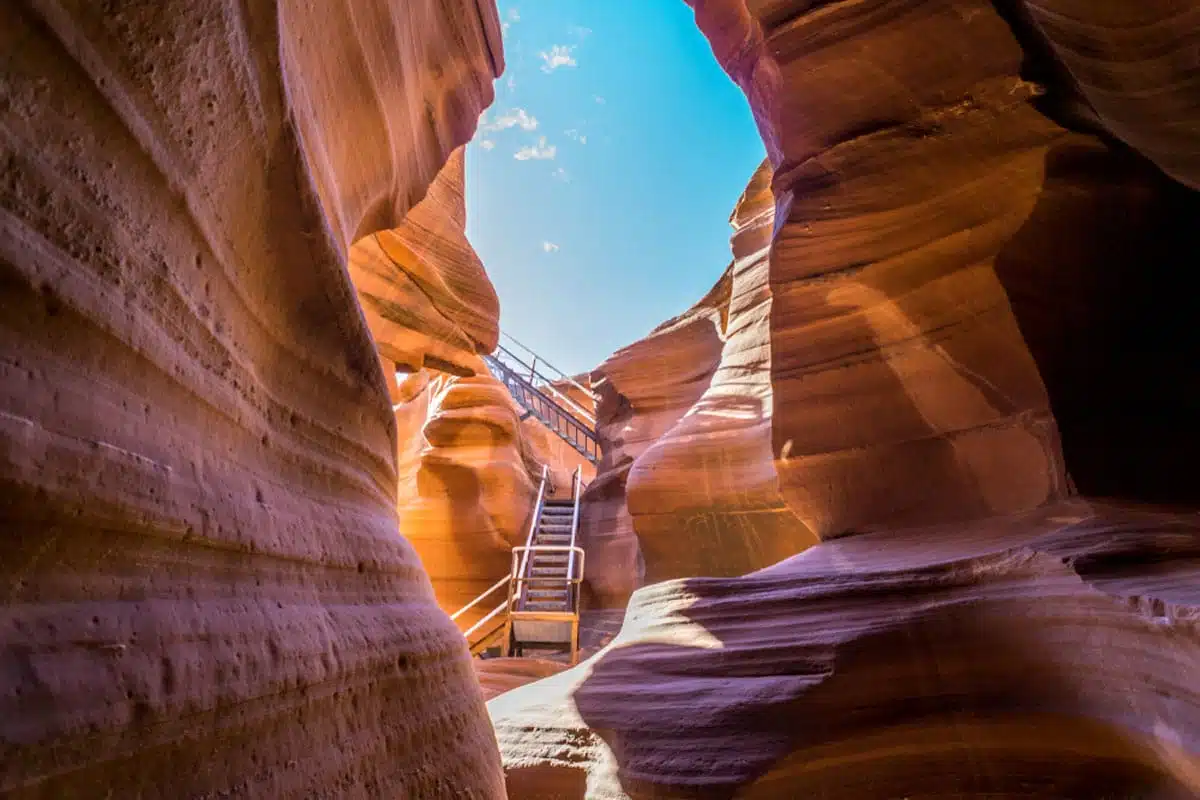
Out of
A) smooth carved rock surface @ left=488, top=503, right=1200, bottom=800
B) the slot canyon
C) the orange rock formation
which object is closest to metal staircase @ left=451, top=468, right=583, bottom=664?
the orange rock formation

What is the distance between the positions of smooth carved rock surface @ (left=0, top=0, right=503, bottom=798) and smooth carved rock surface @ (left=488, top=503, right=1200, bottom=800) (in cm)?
134

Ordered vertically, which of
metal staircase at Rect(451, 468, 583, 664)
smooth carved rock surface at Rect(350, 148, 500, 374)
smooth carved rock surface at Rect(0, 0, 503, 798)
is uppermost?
smooth carved rock surface at Rect(350, 148, 500, 374)

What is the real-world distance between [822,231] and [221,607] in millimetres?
4431

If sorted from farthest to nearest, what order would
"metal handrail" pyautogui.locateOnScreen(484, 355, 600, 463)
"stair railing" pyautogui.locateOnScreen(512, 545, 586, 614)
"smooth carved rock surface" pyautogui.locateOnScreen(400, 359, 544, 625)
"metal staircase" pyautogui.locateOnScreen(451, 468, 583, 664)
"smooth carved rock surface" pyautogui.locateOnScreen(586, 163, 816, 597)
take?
"metal handrail" pyautogui.locateOnScreen(484, 355, 600, 463) → "smooth carved rock surface" pyautogui.locateOnScreen(400, 359, 544, 625) → "stair railing" pyautogui.locateOnScreen(512, 545, 586, 614) → "metal staircase" pyautogui.locateOnScreen(451, 468, 583, 664) → "smooth carved rock surface" pyautogui.locateOnScreen(586, 163, 816, 597)

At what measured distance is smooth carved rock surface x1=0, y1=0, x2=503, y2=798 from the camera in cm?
101

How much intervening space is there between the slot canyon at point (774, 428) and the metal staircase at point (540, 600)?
5.84m

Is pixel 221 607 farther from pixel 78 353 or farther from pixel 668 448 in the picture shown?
pixel 668 448

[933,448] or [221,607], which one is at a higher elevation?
[933,448]

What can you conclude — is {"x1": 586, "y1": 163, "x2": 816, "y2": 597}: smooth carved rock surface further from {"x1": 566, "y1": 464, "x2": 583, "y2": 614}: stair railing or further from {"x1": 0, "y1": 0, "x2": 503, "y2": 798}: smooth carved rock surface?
{"x1": 0, "y1": 0, "x2": 503, "y2": 798}: smooth carved rock surface

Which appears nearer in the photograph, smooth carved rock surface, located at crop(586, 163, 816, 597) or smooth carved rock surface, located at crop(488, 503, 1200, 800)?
smooth carved rock surface, located at crop(488, 503, 1200, 800)

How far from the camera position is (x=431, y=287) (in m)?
8.88

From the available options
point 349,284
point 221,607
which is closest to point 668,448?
point 349,284

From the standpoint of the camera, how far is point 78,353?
1.13 m

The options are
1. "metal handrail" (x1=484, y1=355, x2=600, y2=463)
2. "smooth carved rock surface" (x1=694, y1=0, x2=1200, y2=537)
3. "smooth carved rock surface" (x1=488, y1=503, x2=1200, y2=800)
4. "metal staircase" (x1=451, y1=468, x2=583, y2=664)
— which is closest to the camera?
"smooth carved rock surface" (x1=488, y1=503, x2=1200, y2=800)
